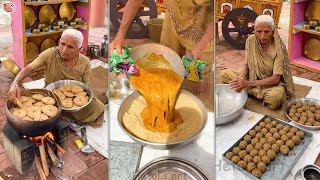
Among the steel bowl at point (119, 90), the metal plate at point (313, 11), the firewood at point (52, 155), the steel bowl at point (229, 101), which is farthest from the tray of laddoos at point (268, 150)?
the metal plate at point (313, 11)

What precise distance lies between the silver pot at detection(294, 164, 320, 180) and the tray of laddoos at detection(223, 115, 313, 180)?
0.17 ft

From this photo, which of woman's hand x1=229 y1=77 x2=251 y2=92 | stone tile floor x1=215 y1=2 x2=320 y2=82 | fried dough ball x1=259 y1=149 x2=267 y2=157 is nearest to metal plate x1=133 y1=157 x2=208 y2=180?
fried dough ball x1=259 y1=149 x2=267 y2=157

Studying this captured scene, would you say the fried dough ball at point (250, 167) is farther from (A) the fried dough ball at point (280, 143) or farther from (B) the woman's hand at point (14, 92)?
(B) the woman's hand at point (14, 92)

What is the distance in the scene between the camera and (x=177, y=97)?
854 mm

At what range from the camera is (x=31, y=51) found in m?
0.95

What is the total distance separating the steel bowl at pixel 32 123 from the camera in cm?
87

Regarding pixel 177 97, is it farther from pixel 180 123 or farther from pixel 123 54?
pixel 123 54

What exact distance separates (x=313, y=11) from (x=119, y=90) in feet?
5.39

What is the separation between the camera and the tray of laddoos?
1.14m

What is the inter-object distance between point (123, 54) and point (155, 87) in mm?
127

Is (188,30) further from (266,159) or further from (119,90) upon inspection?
(266,159)

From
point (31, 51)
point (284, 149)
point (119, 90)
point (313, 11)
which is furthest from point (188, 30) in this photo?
point (313, 11)

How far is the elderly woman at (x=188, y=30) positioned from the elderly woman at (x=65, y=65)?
0.17 meters

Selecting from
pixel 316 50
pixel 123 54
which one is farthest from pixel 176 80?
pixel 316 50
